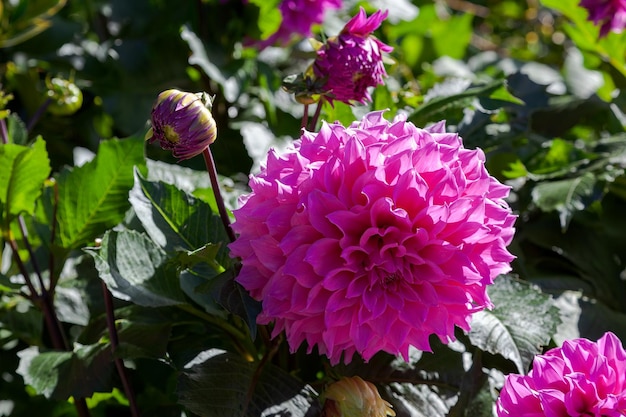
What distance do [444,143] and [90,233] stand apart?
436 millimetres

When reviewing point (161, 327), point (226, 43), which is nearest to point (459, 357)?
point (161, 327)

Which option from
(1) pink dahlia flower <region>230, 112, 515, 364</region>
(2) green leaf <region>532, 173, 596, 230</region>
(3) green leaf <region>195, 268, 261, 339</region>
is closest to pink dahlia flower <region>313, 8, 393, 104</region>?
(1) pink dahlia flower <region>230, 112, 515, 364</region>

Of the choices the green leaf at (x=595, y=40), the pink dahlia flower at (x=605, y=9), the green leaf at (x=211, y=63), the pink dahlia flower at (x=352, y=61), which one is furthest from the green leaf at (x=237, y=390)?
the green leaf at (x=595, y=40)

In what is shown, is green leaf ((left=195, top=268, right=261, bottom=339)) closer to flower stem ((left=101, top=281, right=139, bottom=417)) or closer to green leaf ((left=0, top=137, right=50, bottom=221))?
flower stem ((left=101, top=281, right=139, bottom=417))

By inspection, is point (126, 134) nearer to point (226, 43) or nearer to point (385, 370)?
point (226, 43)

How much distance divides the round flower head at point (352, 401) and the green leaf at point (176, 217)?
0.59 feet

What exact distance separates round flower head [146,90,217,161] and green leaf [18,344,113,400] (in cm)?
27

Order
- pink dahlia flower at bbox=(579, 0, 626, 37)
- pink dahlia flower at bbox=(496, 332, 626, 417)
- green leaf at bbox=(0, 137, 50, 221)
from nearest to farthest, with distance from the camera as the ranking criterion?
pink dahlia flower at bbox=(496, 332, 626, 417) → green leaf at bbox=(0, 137, 50, 221) → pink dahlia flower at bbox=(579, 0, 626, 37)

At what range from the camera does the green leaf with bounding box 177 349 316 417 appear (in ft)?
2.32

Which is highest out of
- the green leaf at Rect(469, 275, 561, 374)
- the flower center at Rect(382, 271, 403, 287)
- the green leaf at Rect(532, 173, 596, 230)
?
the flower center at Rect(382, 271, 403, 287)

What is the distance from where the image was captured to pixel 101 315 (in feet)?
2.98

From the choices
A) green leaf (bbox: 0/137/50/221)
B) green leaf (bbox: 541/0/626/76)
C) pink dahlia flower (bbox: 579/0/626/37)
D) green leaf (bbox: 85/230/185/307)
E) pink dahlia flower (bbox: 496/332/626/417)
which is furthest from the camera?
green leaf (bbox: 541/0/626/76)

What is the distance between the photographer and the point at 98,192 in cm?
91

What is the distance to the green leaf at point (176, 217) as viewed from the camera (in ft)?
2.60
